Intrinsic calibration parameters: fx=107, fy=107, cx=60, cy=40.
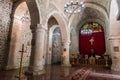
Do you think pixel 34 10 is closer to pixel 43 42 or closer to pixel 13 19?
pixel 43 42

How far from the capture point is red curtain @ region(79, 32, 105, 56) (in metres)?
13.7

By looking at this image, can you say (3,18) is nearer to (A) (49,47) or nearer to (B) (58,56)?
(A) (49,47)

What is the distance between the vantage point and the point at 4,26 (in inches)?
259

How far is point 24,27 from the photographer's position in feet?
27.2

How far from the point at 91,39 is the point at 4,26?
10.9 metres

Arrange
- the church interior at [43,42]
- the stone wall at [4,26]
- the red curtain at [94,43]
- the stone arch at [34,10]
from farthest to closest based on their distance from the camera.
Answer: the red curtain at [94,43] → the stone wall at [4,26] → the stone arch at [34,10] → the church interior at [43,42]

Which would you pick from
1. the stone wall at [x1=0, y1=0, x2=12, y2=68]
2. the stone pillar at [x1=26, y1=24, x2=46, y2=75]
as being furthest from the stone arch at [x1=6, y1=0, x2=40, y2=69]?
the stone pillar at [x1=26, y1=24, x2=46, y2=75]

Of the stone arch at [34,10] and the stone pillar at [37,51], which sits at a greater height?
the stone arch at [34,10]

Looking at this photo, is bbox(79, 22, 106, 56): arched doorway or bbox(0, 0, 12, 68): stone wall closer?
bbox(0, 0, 12, 68): stone wall

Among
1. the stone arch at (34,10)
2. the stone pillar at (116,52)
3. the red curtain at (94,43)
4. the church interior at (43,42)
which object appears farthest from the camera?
the red curtain at (94,43)

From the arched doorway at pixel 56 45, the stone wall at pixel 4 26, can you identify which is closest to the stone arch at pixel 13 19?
the stone wall at pixel 4 26

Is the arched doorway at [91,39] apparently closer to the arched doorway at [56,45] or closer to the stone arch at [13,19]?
the arched doorway at [56,45]

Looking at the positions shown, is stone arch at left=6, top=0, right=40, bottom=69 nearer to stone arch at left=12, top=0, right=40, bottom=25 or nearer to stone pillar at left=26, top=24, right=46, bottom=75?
stone arch at left=12, top=0, right=40, bottom=25

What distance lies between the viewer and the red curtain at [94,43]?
1370 cm
